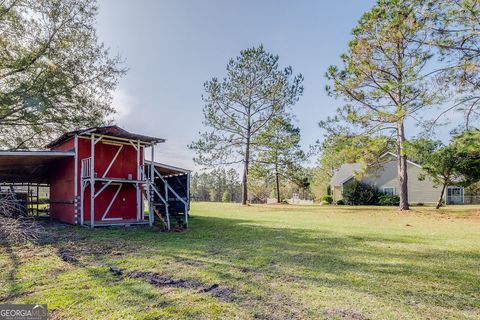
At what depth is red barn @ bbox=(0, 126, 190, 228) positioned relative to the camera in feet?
38.1

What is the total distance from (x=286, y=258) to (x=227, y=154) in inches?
847

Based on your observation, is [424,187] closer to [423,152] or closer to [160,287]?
[423,152]

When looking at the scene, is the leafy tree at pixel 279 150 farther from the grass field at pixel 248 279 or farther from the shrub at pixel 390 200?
the grass field at pixel 248 279

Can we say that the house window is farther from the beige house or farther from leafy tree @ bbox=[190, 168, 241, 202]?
leafy tree @ bbox=[190, 168, 241, 202]

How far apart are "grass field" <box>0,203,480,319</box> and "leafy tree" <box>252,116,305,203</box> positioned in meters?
18.8

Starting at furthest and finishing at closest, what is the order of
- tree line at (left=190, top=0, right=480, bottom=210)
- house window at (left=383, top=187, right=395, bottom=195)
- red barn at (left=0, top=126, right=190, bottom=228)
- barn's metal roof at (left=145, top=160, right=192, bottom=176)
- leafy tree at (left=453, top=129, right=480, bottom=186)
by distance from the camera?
1. house window at (left=383, top=187, right=395, bottom=195)
2. leafy tree at (left=453, top=129, right=480, bottom=186)
3. barn's metal roof at (left=145, top=160, right=192, bottom=176)
4. red barn at (left=0, top=126, right=190, bottom=228)
5. tree line at (left=190, top=0, right=480, bottom=210)

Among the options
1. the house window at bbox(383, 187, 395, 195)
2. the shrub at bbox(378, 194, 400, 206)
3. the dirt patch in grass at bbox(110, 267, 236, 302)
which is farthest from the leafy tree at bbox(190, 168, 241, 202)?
the dirt patch in grass at bbox(110, 267, 236, 302)

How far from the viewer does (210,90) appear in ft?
86.9

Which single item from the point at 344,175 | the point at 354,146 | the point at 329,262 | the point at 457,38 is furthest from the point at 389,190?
the point at 329,262

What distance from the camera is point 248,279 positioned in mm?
4520

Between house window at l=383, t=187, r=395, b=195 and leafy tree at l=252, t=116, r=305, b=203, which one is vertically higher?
leafy tree at l=252, t=116, r=305, b=203

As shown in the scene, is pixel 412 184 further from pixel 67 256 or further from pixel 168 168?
pixel 67 256

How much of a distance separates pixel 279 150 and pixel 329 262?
21.8m

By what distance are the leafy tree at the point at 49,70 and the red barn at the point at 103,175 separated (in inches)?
90.3
